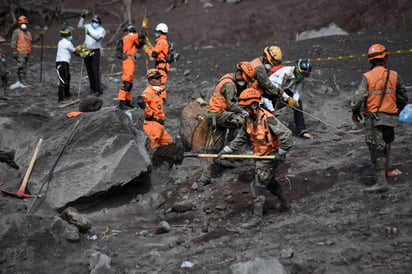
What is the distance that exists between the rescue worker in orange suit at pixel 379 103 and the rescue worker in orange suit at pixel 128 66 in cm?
624

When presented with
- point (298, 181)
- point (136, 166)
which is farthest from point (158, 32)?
point (298, 181)

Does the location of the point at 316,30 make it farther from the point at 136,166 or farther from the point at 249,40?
the point at 136,166

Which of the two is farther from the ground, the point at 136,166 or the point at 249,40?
the point at 249,40

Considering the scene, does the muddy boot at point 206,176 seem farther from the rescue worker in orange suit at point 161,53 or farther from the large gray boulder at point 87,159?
the rescue worker in orange suit at point 161,53

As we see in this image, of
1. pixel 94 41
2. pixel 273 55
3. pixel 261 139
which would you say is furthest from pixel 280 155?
pixel 94 41

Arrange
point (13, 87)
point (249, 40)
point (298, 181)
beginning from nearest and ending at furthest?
point (298, 181) → point (13, 87) → point (249, 40)

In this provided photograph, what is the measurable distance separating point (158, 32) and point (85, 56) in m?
2.32

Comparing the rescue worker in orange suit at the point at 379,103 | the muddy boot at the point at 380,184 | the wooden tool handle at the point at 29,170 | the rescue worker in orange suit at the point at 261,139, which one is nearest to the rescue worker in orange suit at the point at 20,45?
the wooden tool handle at the point at 29,170

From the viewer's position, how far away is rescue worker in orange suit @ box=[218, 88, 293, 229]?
243 inches

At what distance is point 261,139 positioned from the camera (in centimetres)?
628

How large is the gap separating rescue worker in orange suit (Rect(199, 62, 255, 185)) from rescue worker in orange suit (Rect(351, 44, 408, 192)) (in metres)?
2.04

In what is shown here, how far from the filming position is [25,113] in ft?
34.7

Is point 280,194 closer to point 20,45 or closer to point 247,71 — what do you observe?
point 247,71

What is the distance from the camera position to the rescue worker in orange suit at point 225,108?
7.96 meters
